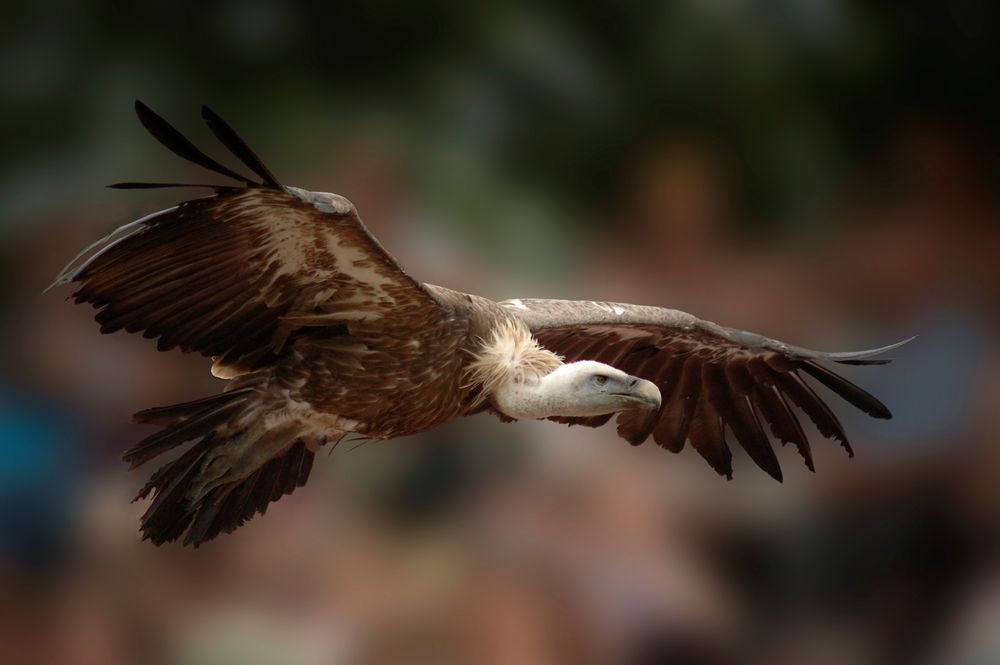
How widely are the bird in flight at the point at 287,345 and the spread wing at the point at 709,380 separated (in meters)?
0.54

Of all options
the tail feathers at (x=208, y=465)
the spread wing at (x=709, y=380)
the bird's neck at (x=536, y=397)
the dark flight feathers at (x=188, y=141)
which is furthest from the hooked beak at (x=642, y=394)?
the dark flight feathers at (x=188, y=141)

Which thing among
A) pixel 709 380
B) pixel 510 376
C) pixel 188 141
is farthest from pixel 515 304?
pixel 188 141

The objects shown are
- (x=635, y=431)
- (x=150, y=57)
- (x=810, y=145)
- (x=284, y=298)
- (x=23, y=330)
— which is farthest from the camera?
(x=810, y=145)

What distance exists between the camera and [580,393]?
12.0 feet

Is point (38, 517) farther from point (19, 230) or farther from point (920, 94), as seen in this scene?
point (920, 94)

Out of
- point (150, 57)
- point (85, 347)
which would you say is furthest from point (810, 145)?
point (85, 347)

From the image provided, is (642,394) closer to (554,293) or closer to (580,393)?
(580,393)

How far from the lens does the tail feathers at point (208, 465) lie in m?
3.50

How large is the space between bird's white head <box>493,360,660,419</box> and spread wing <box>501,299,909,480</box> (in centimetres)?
75

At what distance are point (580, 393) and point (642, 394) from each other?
181mm

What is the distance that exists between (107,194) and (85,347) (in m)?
0.69

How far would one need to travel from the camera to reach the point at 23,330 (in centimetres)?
541

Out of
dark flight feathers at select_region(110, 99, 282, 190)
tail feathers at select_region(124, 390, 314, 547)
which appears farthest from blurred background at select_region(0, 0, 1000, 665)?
dark flight feathers at select_region(110, 99, 282, 190)

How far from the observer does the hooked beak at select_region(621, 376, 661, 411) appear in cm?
366
